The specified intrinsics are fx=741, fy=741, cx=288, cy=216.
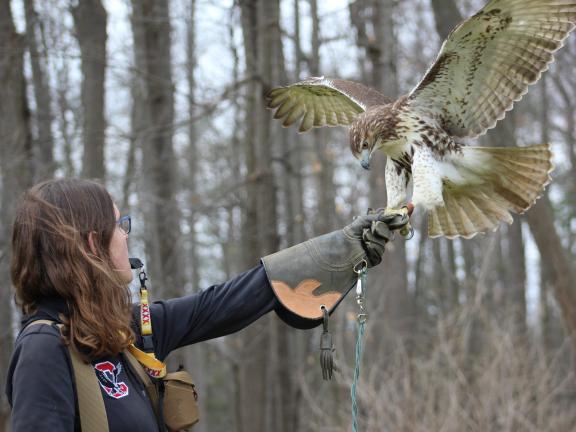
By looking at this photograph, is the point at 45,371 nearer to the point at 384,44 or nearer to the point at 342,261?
the point at 342,261

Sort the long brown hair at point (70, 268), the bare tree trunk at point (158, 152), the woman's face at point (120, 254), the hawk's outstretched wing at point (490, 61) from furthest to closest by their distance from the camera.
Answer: the bare tree trunk at point (158, 152) → the hawk's outstretched wing at point (490, 61) → the woman's face at point (120, 254) → the long brown hair at point (70, 268)

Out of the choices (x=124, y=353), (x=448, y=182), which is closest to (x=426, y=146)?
(x=448, y=182)

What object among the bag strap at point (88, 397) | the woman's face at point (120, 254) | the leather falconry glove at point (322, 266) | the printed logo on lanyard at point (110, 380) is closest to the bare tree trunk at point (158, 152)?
the leather falconry glove at point (322, 266)

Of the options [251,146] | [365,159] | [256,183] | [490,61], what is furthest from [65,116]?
[490,61]

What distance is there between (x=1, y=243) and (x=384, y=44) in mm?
5230

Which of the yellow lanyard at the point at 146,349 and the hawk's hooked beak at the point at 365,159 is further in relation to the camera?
the hawk's hooked beak at the point at 365,159

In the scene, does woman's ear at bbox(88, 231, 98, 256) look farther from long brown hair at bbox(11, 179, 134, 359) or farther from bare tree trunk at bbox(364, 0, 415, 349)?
bare tree trunk at bbox(364, 0, 415, 349)

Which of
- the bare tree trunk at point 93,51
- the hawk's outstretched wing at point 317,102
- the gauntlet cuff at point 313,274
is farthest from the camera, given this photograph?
the bare tree trunk at point 93,51

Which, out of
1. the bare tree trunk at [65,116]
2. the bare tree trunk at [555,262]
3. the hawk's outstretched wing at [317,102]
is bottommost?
the bare tree trunk at [555,262]

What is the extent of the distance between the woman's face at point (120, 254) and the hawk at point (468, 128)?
1.62 meters

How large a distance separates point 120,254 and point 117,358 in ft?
1.06

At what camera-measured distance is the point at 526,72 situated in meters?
3.86

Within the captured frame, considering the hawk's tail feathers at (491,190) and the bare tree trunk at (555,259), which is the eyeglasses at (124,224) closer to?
the hawk's tail feathers at (491,190)

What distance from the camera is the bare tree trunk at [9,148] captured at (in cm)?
802
